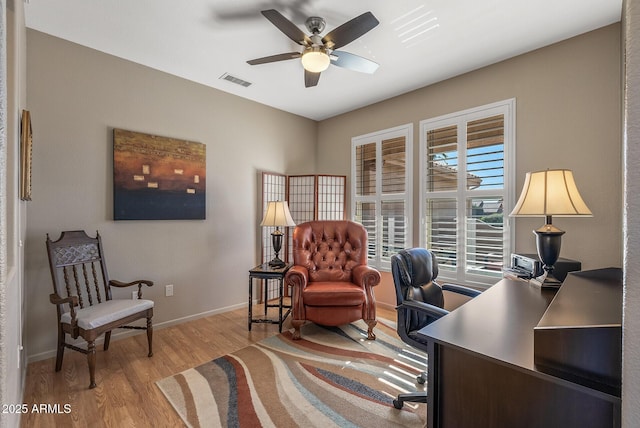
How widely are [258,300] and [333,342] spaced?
1.53 meters

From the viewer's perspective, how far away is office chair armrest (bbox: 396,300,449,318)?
5.42ft

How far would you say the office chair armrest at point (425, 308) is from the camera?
5.42 feet

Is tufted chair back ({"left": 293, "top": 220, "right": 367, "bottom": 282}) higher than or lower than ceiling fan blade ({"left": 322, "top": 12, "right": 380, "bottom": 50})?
lower

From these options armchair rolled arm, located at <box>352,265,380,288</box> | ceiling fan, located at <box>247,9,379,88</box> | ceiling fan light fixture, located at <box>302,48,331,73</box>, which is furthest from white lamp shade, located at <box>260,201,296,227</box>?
ceiling fan light fixture, located at <box>302,48,331,73</box>

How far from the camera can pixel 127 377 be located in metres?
2.19

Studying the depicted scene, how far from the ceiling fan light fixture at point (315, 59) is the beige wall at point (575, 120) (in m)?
1.76

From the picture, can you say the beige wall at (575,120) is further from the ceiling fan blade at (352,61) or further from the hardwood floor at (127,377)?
the hardwood floor at (127,377)

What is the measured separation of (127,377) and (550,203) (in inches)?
123

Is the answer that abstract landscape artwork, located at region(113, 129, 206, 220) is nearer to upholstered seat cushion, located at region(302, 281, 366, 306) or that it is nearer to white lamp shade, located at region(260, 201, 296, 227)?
white lamp shade, located at region(260, 201, 296, 227)

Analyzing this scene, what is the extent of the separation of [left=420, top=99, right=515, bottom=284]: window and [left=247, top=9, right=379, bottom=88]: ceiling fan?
129 cm

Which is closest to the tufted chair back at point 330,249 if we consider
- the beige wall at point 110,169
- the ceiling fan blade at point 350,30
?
the beige wall at point 110,169

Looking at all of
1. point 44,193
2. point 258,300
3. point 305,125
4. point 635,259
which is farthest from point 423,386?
point 305,125

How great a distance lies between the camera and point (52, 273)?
88.7 inches

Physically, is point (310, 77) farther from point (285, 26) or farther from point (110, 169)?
point (110, 169)
